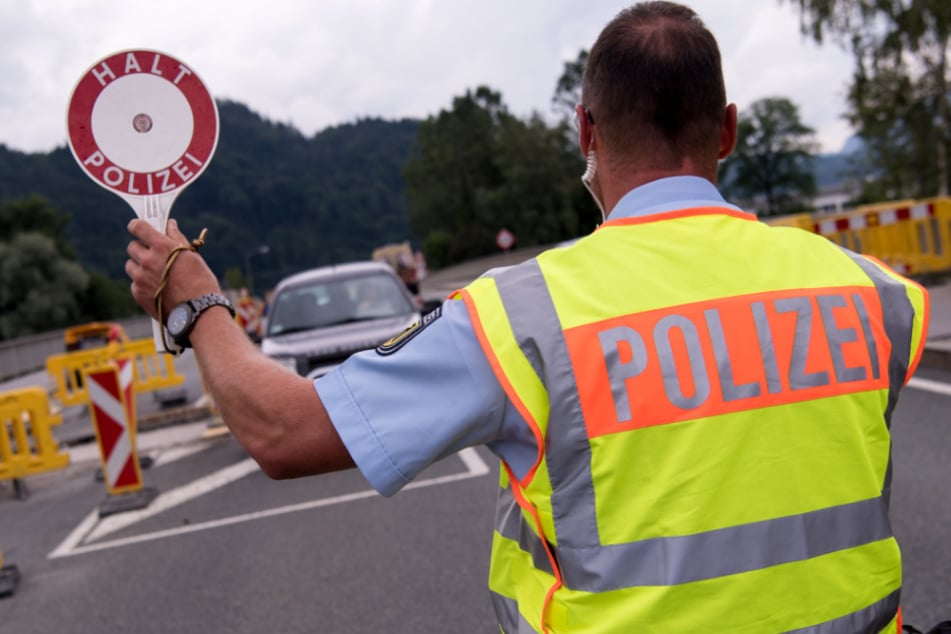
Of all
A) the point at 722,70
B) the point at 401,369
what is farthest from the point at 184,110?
the point at 722,70

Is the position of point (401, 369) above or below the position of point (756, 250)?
below

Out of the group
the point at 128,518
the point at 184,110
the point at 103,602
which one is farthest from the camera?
the point at 128,518

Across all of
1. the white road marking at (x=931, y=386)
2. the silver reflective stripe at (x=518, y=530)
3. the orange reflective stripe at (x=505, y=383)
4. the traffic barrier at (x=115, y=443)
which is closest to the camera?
the orange reflective stripe at (x=505, y=383)

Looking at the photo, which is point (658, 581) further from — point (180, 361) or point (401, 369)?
point (180, 361)

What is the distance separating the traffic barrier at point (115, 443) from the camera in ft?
25.8

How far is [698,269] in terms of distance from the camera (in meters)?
1.55

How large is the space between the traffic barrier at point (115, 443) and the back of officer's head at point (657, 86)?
7.03 meters

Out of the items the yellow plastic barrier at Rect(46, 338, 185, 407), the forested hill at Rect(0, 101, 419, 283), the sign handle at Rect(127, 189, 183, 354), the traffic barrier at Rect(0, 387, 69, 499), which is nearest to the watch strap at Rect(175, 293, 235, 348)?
the sign handle at Rect(127, 189, 183, 354)

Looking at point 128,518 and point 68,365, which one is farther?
point 68,365

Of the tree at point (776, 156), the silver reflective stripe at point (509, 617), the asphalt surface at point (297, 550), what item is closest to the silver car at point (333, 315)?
the asphalt surface at point (297, 550)

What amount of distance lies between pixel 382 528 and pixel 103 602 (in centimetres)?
171

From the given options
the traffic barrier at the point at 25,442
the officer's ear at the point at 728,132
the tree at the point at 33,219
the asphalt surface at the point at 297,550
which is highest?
the tree at the point at 33,219

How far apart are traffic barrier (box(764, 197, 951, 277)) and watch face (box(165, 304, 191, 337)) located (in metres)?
Result: 14.1

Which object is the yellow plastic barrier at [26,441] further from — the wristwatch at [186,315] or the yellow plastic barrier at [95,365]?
the wristwatch at [186,315]
